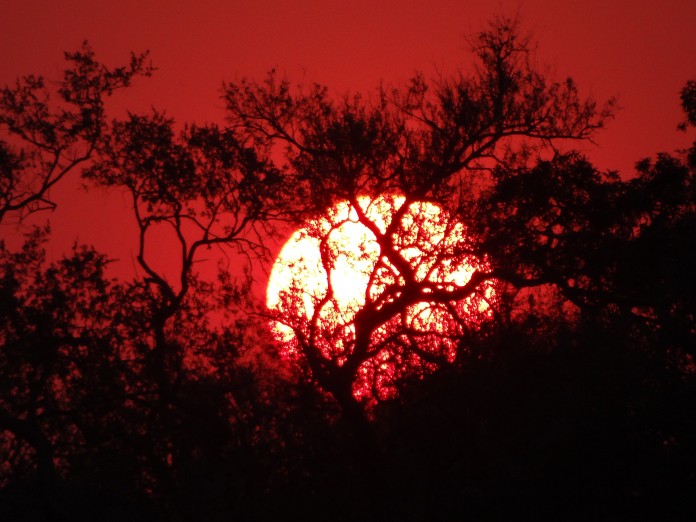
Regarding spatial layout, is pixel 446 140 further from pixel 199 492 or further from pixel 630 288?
pixel 199 492

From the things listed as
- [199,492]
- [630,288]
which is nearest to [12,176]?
[199,492]

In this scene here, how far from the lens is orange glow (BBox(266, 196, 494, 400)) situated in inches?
872

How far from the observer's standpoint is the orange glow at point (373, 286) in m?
22.2

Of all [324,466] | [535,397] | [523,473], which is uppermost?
[324,466]

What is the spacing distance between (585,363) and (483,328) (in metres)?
2.50

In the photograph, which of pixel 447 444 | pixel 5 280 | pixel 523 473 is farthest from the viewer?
pixel 5 280

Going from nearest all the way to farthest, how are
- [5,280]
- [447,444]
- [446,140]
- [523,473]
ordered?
1. [523,473]
2. [447,444]
3. [5,280]
4. [446,140]

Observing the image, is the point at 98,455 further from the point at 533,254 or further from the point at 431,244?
the point at 533,254

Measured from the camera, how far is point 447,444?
20531 millimetres

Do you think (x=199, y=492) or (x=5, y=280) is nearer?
(x=199, y=492)

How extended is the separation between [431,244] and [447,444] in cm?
496

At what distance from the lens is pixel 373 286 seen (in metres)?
23.0

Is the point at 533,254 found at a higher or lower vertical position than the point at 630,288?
higher

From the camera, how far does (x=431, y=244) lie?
2317 centimetres
